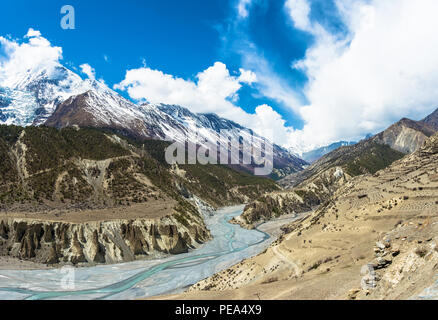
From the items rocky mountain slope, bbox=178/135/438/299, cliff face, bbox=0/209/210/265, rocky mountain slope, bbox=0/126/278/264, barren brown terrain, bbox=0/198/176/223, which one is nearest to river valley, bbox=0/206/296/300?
cliff face, bbox=0/209/210/265

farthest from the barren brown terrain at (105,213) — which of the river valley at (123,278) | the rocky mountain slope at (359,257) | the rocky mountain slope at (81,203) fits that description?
the rocky mountain slope at (359,257)

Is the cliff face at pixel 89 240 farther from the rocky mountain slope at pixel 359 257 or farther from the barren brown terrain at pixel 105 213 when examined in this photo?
the rocky mountain slope at pixel 359 257

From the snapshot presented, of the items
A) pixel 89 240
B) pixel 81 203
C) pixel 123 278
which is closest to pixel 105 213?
pixel 81 203

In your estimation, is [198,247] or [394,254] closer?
[394,254]

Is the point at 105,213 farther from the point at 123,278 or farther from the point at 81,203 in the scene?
the point at 123,278

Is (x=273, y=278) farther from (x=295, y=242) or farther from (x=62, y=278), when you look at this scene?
(x=62, y=278)
